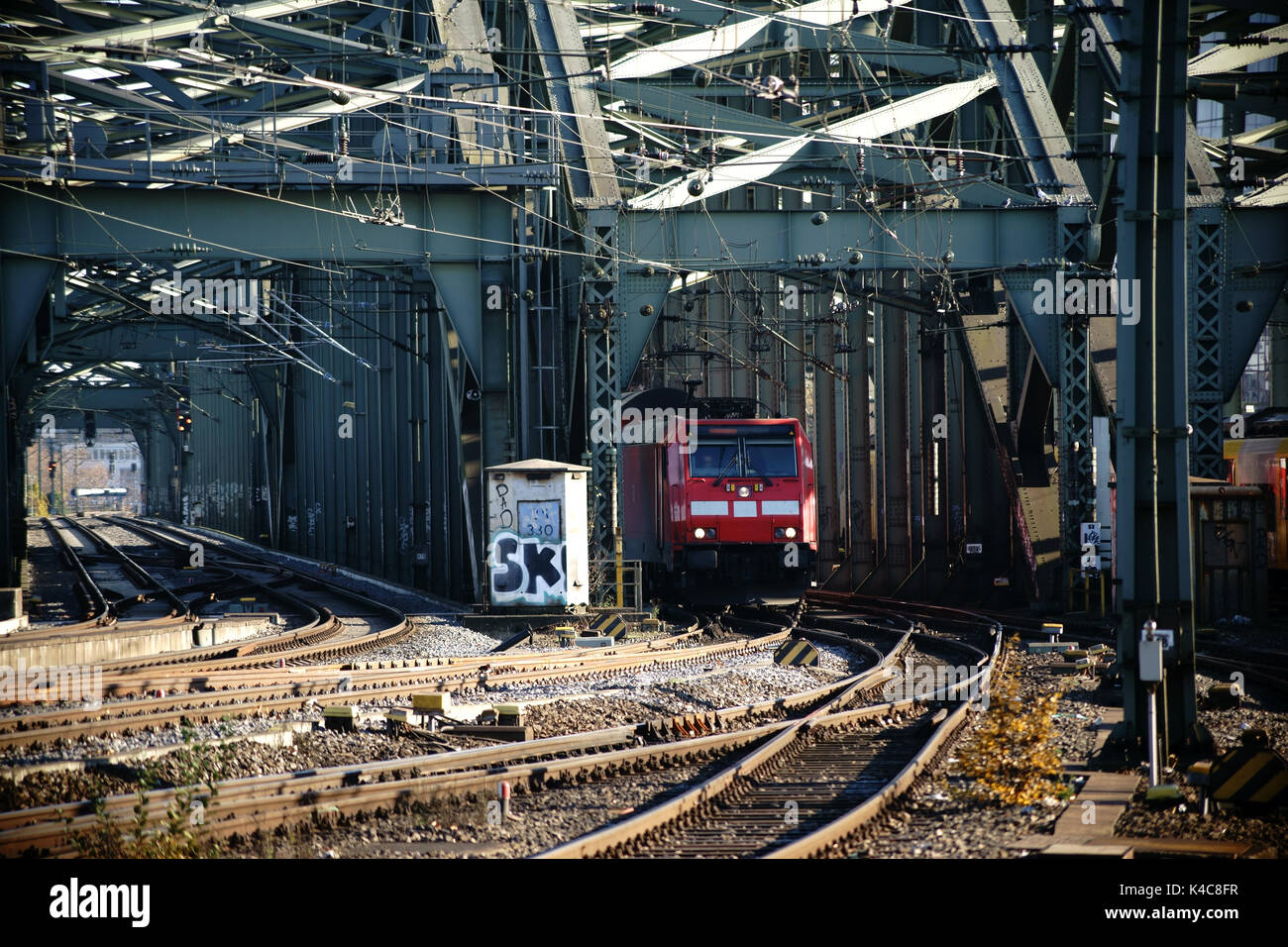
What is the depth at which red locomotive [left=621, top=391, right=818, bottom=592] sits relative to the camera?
68.4ft

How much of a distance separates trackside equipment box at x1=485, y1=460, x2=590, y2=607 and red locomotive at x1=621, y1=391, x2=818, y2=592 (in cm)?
254

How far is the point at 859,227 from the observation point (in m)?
19.8

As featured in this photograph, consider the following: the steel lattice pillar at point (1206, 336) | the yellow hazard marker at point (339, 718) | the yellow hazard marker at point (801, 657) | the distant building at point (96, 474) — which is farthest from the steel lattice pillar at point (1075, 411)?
the distant building at point (96, 474)

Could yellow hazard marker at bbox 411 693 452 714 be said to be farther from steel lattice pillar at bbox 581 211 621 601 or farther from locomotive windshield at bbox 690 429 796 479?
locomotive windshield at bbox 690 429 796 479

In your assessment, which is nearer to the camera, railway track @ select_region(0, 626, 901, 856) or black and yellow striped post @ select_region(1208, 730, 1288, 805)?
railway track @ select_region(0, 626, 901, 856)

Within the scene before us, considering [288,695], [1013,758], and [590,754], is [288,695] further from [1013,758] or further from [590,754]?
[1013,758]

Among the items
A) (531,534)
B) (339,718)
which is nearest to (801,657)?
(531,534)

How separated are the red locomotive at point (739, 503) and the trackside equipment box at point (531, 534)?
8.34ft

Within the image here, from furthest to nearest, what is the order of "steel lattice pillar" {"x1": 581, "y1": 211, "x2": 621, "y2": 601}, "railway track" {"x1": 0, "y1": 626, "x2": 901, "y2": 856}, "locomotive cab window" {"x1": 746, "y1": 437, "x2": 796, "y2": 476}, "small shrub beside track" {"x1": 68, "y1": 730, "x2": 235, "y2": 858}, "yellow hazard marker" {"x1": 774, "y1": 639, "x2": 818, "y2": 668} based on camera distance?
"locomotive cab window" {"x1": 746, "y1": 437, "x2": 796, "y2": 476}, "steel lattice pillar" {"x1": 581, "y1": 211, "x2": 621, "y2": 601}, "yellow hazard marker" {"x1": 774, "y1": 639, "x2": 818, "y2": 668}, "railway track" {"x1": 0, "y1": 626, "x2": 901, "y2": 856}, "small shrub beside track" {"x1": 68, "y1": 730, "x2": 235, "y2": 858}

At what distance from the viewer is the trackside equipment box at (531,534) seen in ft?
61.9

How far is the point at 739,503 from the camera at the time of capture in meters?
20.9

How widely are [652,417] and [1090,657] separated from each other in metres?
9.43

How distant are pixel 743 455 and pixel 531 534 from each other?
13.4 feet

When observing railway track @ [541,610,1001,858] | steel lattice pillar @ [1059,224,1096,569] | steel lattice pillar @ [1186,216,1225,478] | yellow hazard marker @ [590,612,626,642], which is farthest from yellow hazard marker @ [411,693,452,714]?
steel lattice pillar @ [1186,216,1225,478]
